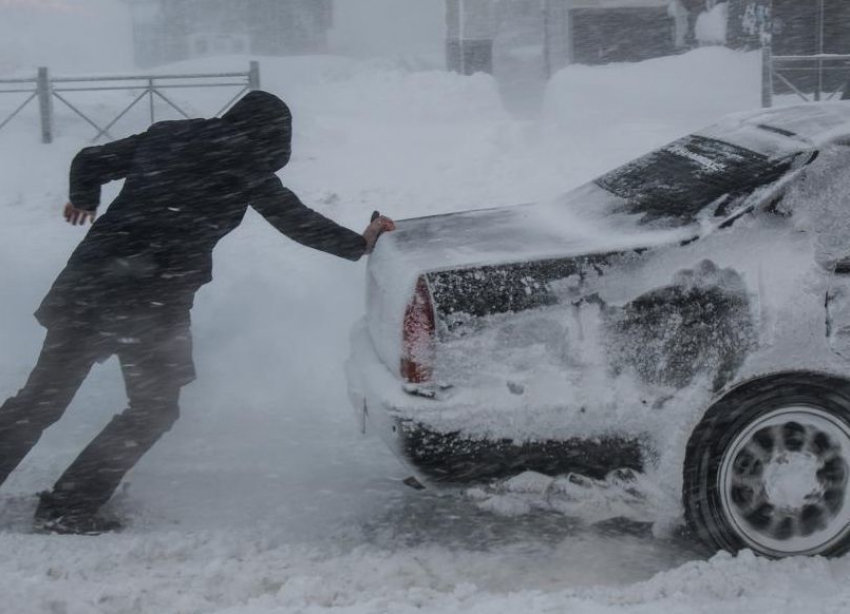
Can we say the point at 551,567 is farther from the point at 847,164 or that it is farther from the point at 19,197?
the point at 19,197

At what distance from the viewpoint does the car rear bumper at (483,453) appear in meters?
4.09

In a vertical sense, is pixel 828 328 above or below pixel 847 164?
below

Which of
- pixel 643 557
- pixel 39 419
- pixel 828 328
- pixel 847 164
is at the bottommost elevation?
pixel 643 557

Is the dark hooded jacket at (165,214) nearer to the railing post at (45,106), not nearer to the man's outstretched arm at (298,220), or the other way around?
the man's outstretched arm at (298,220)

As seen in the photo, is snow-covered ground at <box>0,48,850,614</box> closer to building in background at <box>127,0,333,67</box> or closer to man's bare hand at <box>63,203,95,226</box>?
man's bare hand at <box>63,203,95,226</box>

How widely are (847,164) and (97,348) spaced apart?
3034mm

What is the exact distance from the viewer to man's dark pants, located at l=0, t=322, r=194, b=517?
15.5 feet

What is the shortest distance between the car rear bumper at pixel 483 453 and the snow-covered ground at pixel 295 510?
0.57ft

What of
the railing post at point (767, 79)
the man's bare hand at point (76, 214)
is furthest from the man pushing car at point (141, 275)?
the railing post at point (767, 79)

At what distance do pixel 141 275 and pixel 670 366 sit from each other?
2141 millimetres

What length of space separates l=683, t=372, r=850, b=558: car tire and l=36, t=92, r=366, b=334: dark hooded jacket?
6.79ft

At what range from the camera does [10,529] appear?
4.70 metres

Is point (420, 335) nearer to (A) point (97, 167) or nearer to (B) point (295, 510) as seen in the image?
(B) point (295, 510)

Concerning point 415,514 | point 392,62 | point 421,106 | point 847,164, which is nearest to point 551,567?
point 415,514
